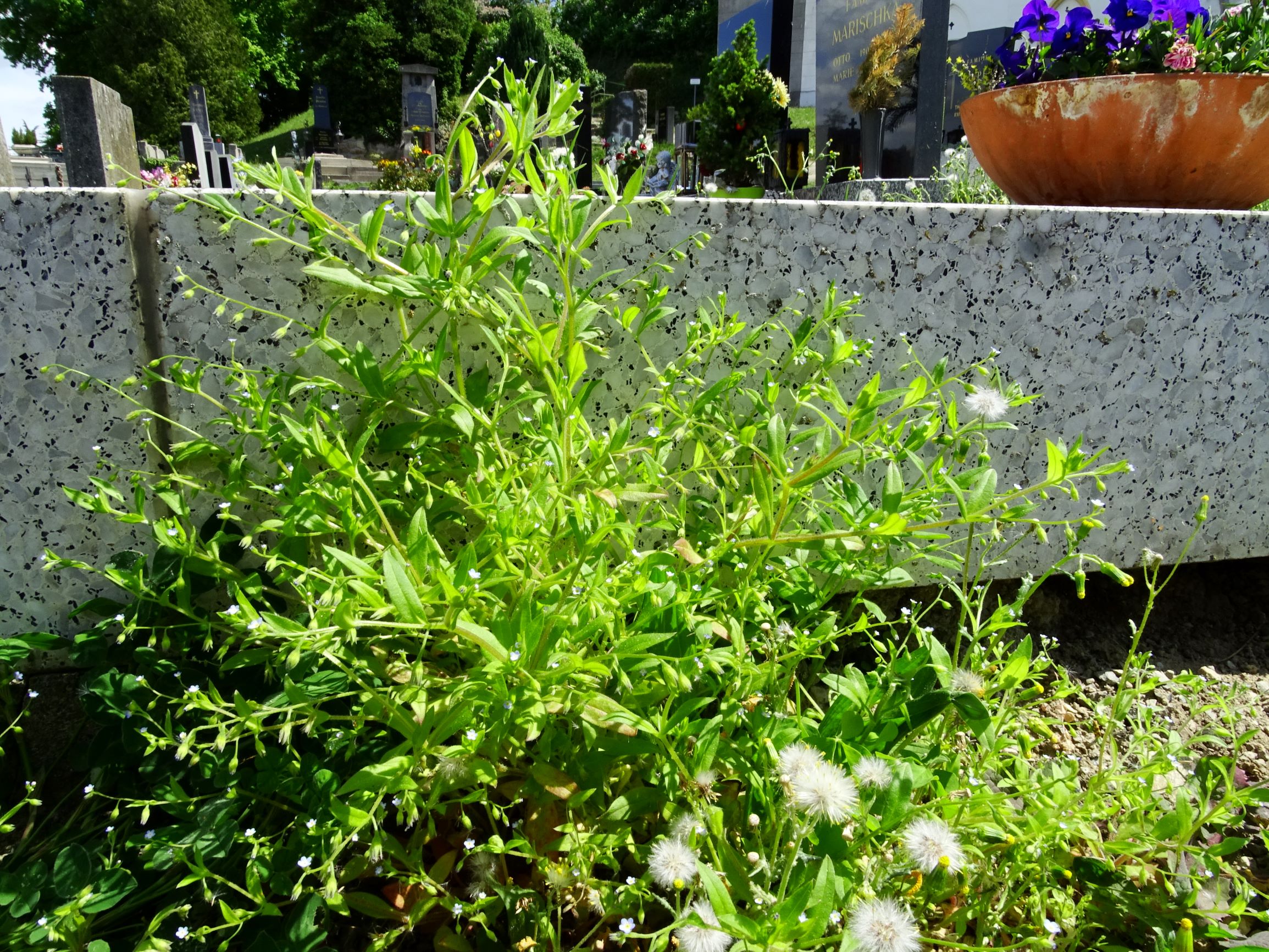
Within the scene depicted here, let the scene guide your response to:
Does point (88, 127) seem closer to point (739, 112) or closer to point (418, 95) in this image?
point (739, 112)

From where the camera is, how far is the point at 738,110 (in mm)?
13172

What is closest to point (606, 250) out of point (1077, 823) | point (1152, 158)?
point (1077, 823)

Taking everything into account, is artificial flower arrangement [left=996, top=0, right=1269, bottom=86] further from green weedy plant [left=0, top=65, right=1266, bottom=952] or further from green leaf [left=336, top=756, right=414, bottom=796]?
green leaf [left=336, top=756, right=414, bottom=796]

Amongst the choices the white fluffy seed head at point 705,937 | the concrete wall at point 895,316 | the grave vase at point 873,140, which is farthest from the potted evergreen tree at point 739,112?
A: the white fluffy seed head at point 705,937

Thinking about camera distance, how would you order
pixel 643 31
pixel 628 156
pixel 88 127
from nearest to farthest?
pixel 88 127 → pixel 628 156 → pixel 643 31

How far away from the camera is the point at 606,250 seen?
1.84m

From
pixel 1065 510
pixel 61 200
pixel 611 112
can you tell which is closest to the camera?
pixel 61 200

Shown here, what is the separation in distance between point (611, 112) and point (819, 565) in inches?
592

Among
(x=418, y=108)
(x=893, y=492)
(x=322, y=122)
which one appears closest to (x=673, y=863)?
(x=893, y=492)

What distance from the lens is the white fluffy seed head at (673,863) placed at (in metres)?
1.14

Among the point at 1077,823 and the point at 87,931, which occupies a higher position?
the point at 1077,823

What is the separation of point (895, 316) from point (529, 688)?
4.47 feet

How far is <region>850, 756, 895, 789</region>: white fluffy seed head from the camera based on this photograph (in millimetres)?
1232

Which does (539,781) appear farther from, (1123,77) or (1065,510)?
(1123,77)
